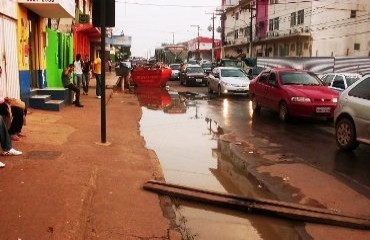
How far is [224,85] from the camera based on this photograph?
2080 centimetres

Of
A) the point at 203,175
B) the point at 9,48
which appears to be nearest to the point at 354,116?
the point at 203,175

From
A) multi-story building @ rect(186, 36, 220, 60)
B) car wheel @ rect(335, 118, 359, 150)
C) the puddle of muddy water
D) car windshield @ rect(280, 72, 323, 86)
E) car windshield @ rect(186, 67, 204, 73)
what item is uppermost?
multi-story building @ rect(186, 36, 220, 60)

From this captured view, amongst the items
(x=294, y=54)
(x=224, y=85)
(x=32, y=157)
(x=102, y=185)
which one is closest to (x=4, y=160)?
(x=32, y=157)

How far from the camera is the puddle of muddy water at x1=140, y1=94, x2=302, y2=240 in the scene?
4727mm

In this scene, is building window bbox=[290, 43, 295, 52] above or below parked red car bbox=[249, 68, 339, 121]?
above

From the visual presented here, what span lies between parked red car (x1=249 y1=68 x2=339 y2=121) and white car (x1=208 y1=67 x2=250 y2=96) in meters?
5.35

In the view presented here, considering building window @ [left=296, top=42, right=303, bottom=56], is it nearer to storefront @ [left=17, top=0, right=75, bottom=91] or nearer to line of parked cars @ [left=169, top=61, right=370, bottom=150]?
line of parked cars @ [left=169, top=61, right=370, bottom=150]

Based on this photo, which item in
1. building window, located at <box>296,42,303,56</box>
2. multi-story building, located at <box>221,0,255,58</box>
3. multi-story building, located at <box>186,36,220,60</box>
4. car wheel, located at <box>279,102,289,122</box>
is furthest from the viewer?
multi-story building, located at <box>186,36,220,60</box>

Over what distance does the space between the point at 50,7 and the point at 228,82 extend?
10.5 metres

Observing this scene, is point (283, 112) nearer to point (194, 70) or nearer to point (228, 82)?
point (228, 82)

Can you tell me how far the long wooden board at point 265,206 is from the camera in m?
4.89

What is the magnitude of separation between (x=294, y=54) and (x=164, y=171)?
46.4 m

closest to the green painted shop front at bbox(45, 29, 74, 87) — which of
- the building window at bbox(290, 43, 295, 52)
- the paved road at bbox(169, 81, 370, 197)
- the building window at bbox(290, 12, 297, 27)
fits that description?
the paved road at bbox(169, 81, 370, 197)

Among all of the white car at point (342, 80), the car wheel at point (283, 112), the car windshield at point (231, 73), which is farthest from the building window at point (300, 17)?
the car wheel at point (283, 112)
